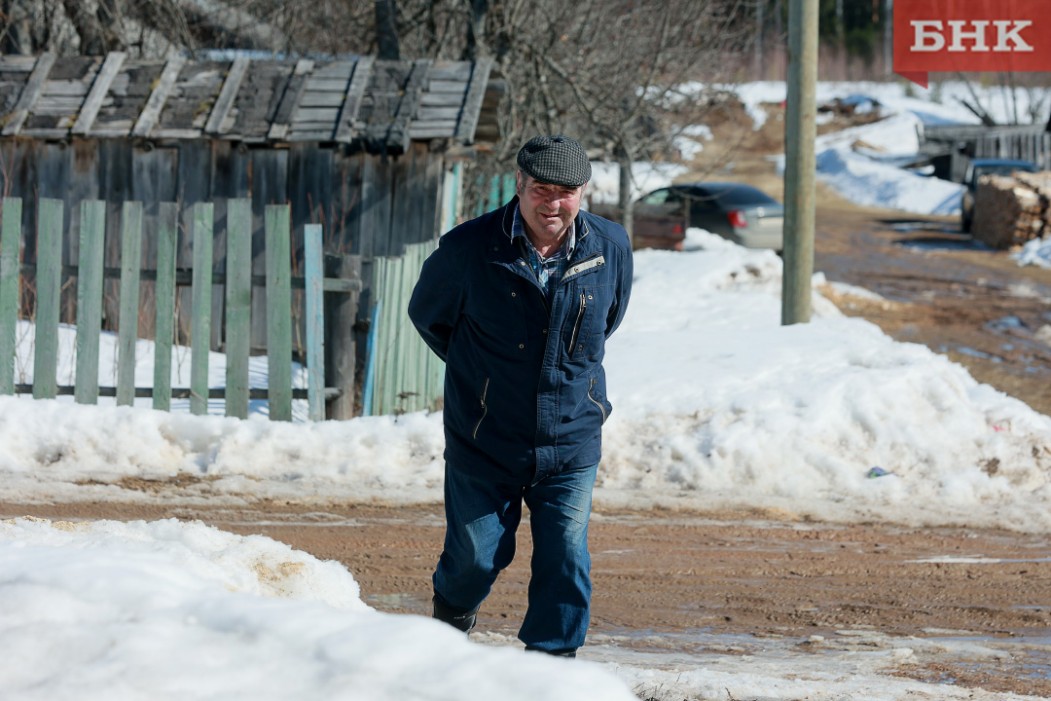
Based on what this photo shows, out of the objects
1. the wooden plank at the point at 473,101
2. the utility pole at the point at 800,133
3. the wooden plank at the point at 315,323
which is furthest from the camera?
the wooden plank at the point at 473,101

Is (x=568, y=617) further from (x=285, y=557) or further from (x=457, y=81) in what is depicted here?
(x=457, y=81)

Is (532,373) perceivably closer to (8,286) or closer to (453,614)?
(453,614)

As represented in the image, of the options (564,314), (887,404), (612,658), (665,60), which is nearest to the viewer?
(564,314)

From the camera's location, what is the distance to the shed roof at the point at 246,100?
10547 mm

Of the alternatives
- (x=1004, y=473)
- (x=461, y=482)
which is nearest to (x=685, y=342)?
(x=1004, y=473)

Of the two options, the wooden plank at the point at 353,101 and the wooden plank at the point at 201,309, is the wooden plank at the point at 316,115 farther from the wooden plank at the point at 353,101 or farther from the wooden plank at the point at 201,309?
the wooden plank at the point at 201,309

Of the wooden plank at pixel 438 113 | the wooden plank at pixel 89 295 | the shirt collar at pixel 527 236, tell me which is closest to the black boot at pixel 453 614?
the shirt collar at pixel 527 236

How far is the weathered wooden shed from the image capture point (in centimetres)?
1064

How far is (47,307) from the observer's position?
7949 mm

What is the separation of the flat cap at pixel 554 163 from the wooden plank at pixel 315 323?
4240mm

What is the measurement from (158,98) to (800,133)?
213 inches

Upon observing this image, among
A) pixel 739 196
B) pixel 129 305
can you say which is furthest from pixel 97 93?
pixel 739 196

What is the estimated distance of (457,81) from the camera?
35.9ft

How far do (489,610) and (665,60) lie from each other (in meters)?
11.8
